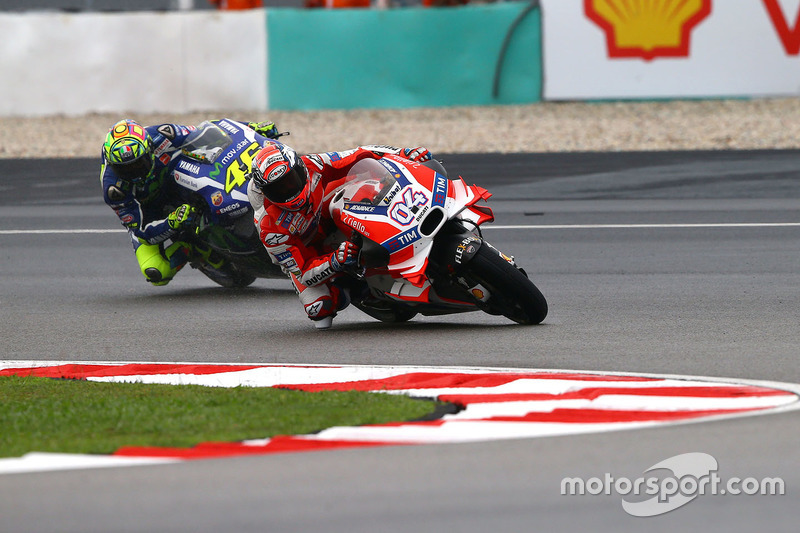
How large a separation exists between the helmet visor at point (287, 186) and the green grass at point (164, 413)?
174 centimetres

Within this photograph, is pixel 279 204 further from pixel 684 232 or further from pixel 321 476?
pixel 684 232

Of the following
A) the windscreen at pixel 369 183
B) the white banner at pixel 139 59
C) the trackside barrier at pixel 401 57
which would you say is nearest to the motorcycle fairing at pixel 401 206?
the windscreen at pixel 369 183

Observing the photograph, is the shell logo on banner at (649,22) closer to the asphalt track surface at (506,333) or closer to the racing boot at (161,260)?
the asphalt track surface at (506,333)

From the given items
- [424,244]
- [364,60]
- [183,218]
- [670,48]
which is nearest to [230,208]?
[183,218]

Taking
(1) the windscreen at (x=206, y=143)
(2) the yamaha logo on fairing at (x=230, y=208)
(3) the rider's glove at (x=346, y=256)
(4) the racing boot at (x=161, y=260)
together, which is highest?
(1) the windscreen at (x=206, y=143)

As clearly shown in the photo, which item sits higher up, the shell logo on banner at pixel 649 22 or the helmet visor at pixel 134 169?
the shell logo on banner at pixel 649 22

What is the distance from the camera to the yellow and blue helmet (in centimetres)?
959

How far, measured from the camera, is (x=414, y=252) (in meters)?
7.89

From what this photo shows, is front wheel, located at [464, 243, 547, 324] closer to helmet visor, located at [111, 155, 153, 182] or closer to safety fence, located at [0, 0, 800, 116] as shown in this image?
helmet visor, located at [111, 155, 153, 182]

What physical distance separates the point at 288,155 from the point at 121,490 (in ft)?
11.9

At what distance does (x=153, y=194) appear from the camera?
32.7ft

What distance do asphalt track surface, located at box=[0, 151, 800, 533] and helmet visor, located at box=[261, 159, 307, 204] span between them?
2.97 feet

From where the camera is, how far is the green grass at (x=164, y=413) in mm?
5367

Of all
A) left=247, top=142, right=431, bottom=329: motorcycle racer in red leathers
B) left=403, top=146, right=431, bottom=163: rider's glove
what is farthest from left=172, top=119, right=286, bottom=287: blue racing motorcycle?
left=403, top=146, right=431, bottom=163: rider's glove
